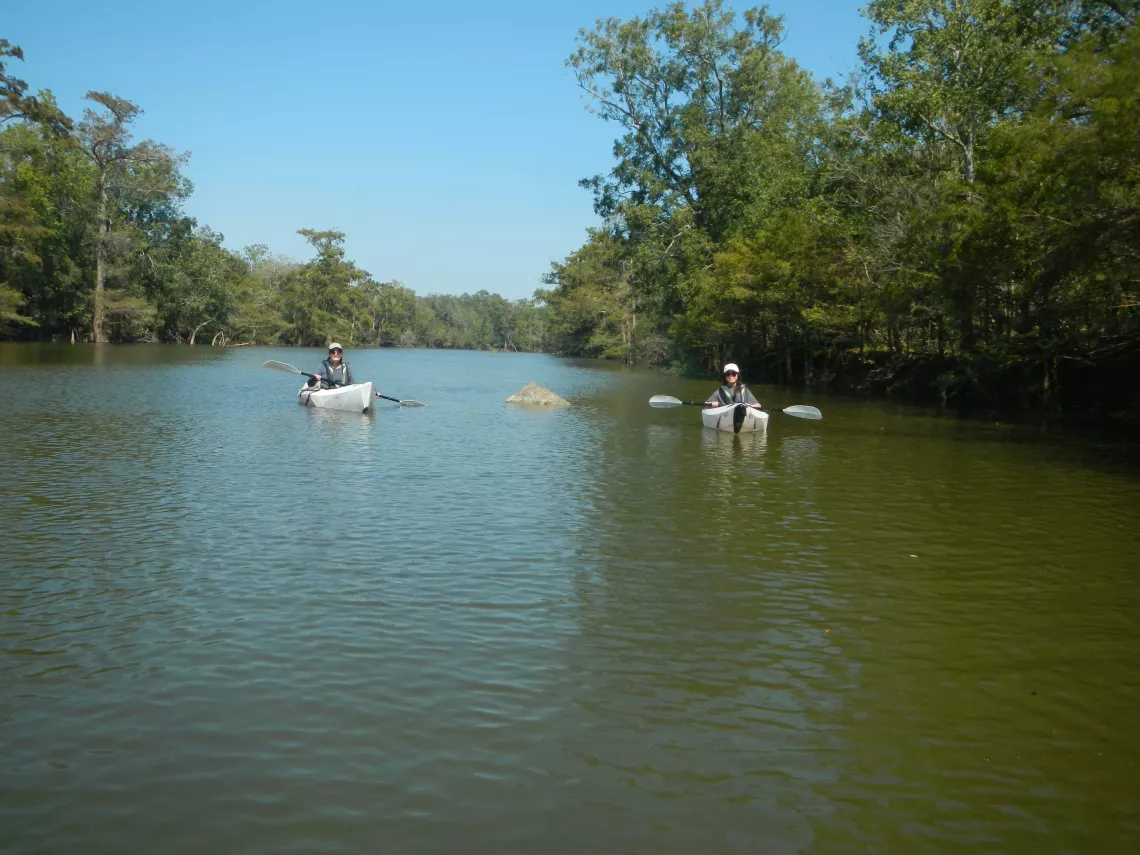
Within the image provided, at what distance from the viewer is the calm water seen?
15.4 ft

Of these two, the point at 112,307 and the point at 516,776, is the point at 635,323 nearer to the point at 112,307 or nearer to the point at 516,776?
the point at 112,307

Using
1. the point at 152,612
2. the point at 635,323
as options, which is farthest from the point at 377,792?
the point at 635,323

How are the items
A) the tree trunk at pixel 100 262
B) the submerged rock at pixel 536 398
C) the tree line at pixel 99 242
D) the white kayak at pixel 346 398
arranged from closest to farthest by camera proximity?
the white kayak at pixel 346 398, the submerged rock at pixel 536 398, the tree line at pixel 99 242, the tree trunk at pixel 100 262

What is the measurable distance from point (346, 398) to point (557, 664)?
1916 cm

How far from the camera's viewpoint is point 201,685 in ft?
20.1

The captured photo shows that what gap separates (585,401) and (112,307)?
53.7m

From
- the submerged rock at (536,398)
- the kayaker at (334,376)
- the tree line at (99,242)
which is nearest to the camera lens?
the kayaker at (334,376)

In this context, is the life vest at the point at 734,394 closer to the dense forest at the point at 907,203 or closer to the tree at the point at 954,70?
the dense forest at the point at 907,203

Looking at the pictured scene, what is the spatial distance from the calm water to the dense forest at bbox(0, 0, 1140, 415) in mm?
8970

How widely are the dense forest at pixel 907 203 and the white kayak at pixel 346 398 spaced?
15.7m

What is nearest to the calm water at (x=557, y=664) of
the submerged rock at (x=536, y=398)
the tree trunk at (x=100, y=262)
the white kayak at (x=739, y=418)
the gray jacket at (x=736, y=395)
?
the white kayak at (x=739, y=418)

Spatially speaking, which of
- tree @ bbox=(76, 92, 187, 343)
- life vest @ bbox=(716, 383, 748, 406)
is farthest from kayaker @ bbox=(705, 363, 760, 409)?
tree @ bbox=(76, 92, 187, 343)

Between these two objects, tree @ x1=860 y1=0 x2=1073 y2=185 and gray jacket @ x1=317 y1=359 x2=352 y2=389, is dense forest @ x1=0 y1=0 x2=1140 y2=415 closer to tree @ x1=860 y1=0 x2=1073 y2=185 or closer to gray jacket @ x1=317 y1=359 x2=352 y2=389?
tree @ x1=860 y1=0 x2=1073 y2=185

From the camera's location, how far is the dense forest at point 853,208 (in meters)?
20.5
